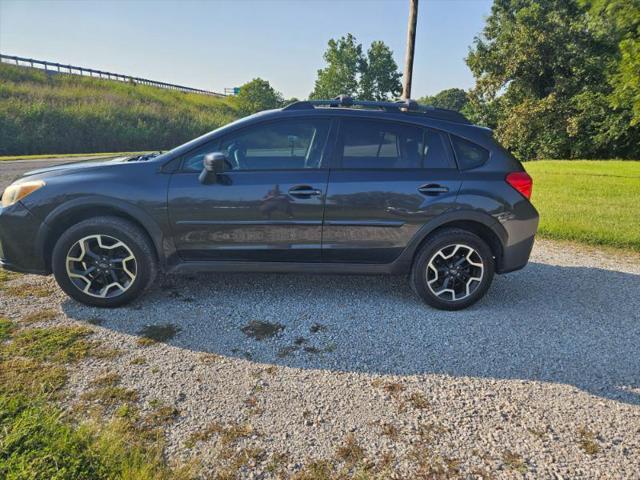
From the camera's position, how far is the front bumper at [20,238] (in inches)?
132

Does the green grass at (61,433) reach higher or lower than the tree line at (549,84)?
lower

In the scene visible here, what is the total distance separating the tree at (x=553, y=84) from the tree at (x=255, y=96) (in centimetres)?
2305

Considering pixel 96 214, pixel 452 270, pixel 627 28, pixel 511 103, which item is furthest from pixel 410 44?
pixel 511 103

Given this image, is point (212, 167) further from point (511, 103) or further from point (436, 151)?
point (511, 103)

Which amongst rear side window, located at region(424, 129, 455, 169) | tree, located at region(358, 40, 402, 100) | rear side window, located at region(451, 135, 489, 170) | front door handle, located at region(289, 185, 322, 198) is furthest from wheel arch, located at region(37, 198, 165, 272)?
tree, located at region(358, 40, 402, 100)

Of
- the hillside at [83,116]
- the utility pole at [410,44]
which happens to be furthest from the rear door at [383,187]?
the hillside at [83,116]

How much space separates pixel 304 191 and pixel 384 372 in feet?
5.23

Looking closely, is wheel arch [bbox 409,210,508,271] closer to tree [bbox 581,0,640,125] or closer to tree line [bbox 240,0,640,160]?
tree [bbox 581,0,640,125]

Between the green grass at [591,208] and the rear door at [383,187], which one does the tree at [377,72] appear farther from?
the rear door at [383,187]

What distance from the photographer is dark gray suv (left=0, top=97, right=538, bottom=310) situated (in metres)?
3.39

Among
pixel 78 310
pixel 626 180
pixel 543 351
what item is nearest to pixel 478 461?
pixel 543 351

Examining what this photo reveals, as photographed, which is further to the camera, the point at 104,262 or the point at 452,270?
the point at 452,270

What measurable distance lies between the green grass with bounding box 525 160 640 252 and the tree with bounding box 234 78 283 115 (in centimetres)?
3595

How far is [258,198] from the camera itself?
11.2ft
